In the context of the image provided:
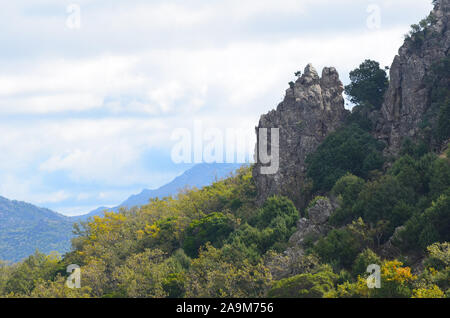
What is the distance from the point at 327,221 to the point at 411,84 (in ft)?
77.9

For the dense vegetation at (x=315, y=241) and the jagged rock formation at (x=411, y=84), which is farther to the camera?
the jagged rock formation at (x=411, y=84)

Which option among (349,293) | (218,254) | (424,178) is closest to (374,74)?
(424,178)

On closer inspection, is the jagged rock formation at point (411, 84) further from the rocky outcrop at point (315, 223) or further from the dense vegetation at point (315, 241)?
the rocky outcrop at point (315, 223)

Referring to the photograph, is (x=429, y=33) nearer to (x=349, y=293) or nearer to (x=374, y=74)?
(x=374, y=74)

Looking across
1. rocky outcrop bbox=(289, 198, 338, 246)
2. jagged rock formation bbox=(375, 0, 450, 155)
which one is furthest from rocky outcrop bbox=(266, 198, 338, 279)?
jagged rock formation bbox=(375, 0, 450, 155)

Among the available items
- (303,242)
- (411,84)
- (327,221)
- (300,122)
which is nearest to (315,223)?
(327,221)

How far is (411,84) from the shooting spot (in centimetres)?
8056

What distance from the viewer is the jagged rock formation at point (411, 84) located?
80188 mm

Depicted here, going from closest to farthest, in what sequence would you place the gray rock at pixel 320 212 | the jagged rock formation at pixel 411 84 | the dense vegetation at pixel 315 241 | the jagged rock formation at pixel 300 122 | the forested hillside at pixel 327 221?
1. the dense vegetation at pixel 315 241
2. the forested hillside at pixel 327 221
3. the gray rock at pixel 320 212
4. the jagged rock formation at pixel 411 84
5. the jagged rock formation at pixel 300 122

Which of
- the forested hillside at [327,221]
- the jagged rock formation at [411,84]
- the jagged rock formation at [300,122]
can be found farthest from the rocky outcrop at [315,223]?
the jagged rock formation at [411,84]

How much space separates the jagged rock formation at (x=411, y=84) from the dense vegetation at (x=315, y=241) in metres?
2.68

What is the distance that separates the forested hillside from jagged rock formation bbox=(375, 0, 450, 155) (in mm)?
185

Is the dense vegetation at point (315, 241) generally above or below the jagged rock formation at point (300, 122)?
below

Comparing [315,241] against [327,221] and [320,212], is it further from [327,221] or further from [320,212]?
[320,212]
